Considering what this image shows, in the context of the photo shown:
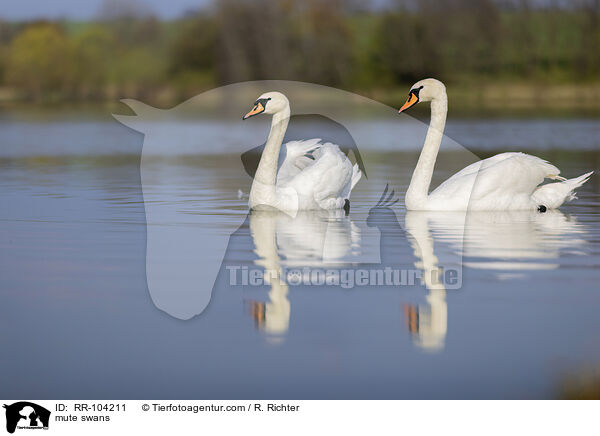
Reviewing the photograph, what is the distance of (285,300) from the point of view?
6.65 m

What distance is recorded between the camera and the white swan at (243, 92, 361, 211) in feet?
35.8

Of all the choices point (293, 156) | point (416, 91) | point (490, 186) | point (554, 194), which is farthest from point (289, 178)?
point (554, 194)

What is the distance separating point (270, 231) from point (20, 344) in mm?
4297

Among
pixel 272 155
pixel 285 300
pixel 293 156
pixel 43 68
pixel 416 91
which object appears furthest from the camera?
pixel 43 68

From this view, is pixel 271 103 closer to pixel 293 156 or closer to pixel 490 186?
pixel 293 156

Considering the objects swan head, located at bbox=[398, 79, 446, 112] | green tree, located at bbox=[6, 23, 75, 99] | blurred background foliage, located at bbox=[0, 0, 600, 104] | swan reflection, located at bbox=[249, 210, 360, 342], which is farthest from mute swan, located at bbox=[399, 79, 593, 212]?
green tree, located at bbox=[6, 23, 75, 99]

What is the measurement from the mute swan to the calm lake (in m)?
0.16

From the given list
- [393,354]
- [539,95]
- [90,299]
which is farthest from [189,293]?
[539,95]

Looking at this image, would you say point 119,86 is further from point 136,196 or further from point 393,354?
point 393,354

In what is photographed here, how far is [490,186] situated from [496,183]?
0.23 feet
